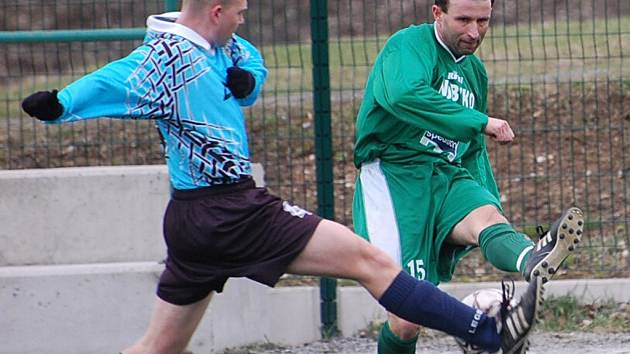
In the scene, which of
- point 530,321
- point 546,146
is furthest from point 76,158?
point 530,321

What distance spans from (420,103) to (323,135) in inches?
82.8

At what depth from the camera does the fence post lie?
24.4 ft

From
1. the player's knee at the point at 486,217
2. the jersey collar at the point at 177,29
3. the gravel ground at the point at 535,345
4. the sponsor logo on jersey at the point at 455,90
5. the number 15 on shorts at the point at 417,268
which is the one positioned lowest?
the gravel ground at the point at 535,345

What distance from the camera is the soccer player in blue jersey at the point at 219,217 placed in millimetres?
4918

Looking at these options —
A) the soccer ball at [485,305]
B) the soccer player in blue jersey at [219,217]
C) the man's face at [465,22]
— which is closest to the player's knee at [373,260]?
the soccer player in blue jersey at [219,217]

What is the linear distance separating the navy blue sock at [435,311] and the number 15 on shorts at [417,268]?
65 centimetres

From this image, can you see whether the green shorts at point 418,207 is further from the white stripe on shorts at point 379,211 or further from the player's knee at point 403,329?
the player's knee at point 403,329

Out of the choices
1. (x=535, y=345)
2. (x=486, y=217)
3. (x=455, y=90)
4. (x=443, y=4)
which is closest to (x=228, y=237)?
(x=486, y=217)

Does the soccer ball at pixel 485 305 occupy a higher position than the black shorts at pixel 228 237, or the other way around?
the black shorts at pixel 228 237

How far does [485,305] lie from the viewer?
5.41 meters

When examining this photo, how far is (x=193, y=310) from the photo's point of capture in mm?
5078

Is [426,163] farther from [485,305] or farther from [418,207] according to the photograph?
[485,305]

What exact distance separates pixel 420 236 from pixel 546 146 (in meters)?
3.36

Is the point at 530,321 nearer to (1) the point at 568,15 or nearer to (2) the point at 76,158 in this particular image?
(1) the point at 568,15
